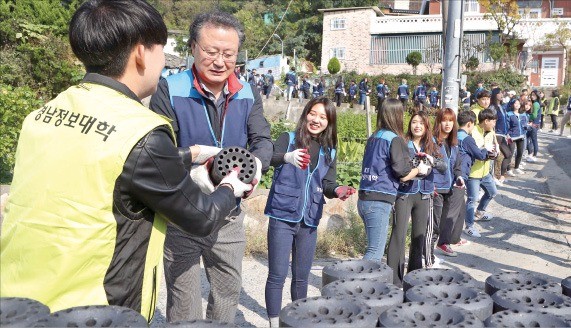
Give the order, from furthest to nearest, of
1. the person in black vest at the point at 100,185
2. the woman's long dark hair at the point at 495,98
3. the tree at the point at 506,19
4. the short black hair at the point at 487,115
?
the tree at the point at 506,19 → the woman's long dark hair at the point at 495,98 → the short black hair at the point at 487,115 → the person in black vest at the point at 100,185

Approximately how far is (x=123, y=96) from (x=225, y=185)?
20.1 inches

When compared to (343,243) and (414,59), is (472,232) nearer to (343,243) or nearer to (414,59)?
(343,243)

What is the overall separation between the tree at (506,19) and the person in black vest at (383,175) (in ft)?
114

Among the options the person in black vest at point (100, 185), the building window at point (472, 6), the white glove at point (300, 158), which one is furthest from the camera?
the building window at point (472, 6)

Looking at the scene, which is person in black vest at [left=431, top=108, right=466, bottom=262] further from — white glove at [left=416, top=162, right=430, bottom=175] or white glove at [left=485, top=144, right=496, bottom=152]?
white glove at [left=485, top=144, right=496, bottom=152]

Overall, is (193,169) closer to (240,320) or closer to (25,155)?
(25,155)

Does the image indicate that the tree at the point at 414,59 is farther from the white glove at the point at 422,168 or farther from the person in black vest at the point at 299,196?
the person in black vest at the point at 299,196

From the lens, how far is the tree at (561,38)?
130 ft

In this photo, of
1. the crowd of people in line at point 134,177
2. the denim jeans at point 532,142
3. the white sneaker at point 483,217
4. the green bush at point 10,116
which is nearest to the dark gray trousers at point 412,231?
the crowd of people in line at point 134,177

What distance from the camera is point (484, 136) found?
7793 millimetres

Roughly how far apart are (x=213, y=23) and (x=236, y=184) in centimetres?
125

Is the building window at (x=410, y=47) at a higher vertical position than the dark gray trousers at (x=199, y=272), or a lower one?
higher

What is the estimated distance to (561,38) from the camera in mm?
39812

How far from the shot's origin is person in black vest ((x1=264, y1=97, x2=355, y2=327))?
159 inches
